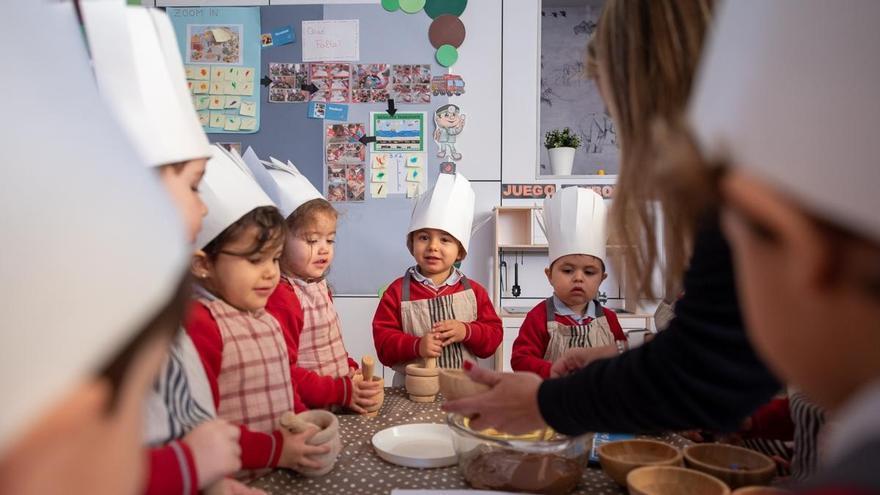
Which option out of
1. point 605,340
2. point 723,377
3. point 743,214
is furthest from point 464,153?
point 743,214

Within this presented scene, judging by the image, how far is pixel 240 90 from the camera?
10.9ft

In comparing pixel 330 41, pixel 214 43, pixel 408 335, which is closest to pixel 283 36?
pixel 330 41

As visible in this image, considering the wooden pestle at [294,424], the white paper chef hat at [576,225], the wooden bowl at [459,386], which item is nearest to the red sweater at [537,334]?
the white paper chef hat at [576,225]

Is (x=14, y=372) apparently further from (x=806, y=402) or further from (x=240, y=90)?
(x=240, y=90)

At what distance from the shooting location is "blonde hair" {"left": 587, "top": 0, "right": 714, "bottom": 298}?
2.49 feet

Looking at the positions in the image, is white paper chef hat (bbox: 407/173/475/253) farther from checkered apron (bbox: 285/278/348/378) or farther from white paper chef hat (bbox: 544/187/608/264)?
checkered apron (bbox: 285/278/348/378)

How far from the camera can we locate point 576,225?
6.84 ft

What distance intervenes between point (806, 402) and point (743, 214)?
1012 millimetres

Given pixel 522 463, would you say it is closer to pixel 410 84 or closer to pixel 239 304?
pixel 239 304

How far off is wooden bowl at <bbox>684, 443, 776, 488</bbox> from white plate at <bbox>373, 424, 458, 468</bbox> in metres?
0.41

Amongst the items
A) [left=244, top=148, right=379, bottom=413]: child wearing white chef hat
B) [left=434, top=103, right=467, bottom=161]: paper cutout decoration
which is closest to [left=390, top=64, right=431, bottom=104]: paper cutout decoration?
[left=434, top=103, right=467, bottom=161]: paper cutout decoration

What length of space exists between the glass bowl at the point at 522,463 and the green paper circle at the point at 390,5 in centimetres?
285

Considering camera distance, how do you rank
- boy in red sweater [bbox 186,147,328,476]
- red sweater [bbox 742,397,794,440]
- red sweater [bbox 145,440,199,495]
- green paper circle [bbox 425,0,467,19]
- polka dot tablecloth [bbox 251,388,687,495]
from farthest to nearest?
green paper circle [bbox 425,0,467,19], red sweater [bbox 742,397,794,440], boy in red sweater [bbox 186,147,328,476], polka dot tablecloth [bbox 251,388,687,495], red sweater [bbox 145,440,199,495]

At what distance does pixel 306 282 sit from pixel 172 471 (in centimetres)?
111
